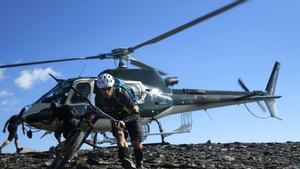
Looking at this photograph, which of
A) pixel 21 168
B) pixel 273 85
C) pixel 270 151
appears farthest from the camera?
pixel 273 85

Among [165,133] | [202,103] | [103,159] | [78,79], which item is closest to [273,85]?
[202,103]

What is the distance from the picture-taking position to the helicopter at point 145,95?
14648mm

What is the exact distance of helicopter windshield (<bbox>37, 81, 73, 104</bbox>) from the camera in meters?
15.0

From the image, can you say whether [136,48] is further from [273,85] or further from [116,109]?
[273,85]

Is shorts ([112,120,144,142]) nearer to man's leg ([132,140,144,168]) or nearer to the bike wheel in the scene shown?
man's leg ([132,140,144,168])

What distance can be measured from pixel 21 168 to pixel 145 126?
883 cm

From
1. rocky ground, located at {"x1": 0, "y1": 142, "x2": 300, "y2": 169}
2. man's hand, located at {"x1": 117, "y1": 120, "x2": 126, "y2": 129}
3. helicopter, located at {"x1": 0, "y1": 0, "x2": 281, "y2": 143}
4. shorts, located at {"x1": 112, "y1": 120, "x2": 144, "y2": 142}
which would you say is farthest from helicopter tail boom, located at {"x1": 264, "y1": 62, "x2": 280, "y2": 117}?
man's hand, located at {"x1": 117, "y1": 120, "x2": 126, "y2": 129}

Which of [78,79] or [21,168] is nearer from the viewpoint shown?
[21,168]

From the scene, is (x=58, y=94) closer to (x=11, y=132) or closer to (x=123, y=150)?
(x=11, y=132)

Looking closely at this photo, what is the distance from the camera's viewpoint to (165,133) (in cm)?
1688

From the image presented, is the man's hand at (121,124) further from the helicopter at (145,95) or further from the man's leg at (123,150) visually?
the helicopter at (145,95)

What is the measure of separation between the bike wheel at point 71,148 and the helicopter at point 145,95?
19.4ft

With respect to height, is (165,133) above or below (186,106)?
below

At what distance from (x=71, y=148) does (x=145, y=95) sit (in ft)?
31.3
